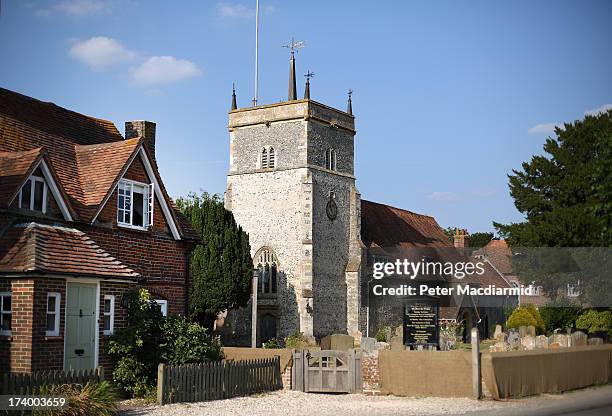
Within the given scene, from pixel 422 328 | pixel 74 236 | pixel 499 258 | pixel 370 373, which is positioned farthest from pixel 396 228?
pixel 74 236

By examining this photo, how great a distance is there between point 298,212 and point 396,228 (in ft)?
46.7

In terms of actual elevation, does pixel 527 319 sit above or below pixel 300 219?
below

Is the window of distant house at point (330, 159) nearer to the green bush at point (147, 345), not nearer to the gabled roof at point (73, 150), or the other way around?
the gabled roof at point (73, 150)

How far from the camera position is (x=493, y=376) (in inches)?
877

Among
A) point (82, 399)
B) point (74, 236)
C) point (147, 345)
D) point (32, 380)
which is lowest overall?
point (82, 399)

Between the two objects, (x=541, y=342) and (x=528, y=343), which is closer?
(x=528, y=343)

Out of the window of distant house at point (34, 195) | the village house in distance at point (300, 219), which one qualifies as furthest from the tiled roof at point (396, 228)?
the window of distant house at point (34, 195)

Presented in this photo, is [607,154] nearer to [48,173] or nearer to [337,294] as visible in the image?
[48,173]

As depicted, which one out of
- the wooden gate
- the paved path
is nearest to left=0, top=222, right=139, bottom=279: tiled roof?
the paved path

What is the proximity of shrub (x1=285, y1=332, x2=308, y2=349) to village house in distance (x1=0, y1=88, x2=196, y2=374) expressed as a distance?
63.7 feet

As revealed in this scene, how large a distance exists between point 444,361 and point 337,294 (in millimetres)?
31527

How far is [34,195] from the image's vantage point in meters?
22.2

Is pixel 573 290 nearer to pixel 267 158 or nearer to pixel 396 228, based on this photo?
pixel 267 158

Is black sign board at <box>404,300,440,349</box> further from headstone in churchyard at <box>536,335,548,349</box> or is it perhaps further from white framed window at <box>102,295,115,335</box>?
white framed window at <box>102,295,115,335</box>
